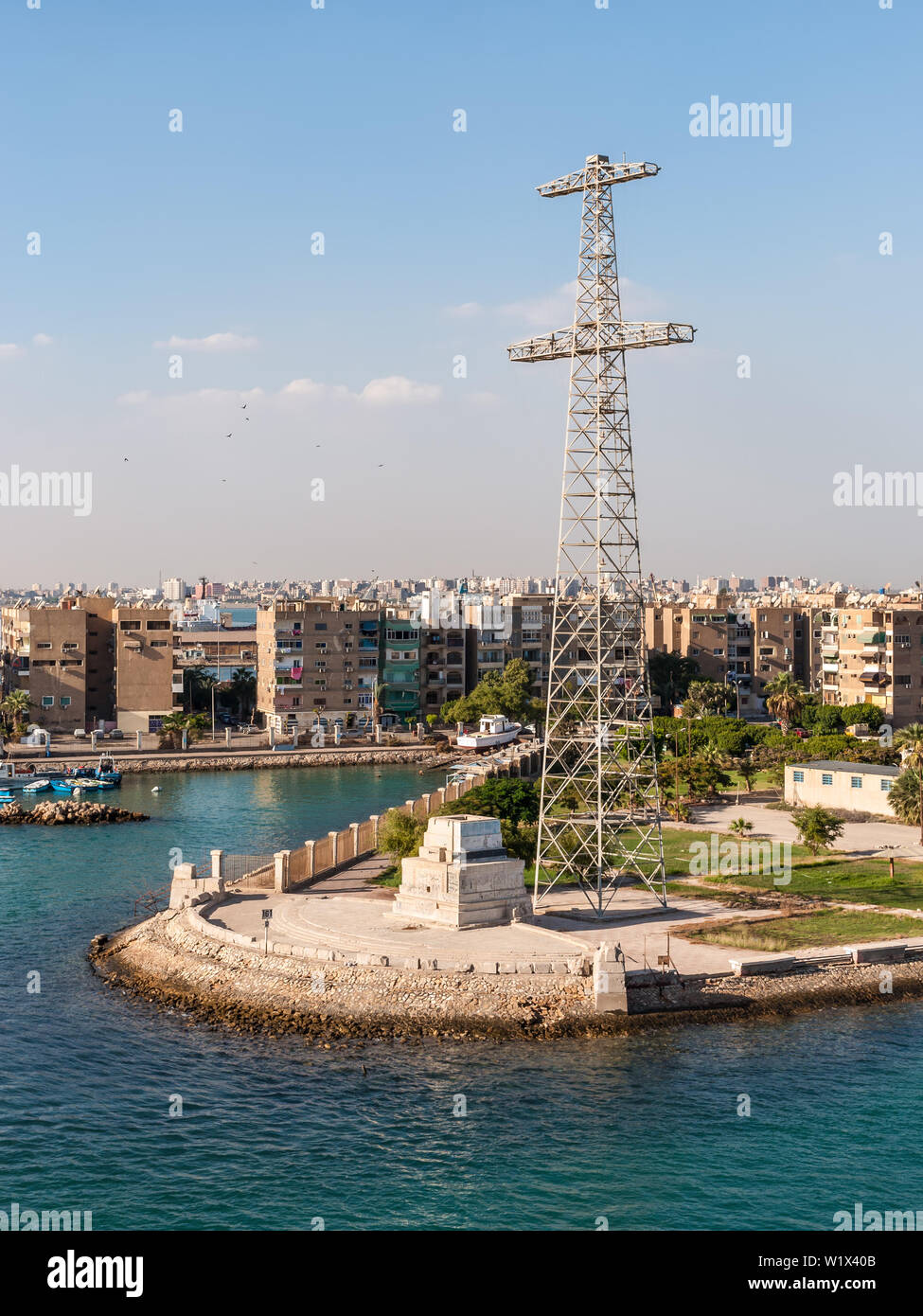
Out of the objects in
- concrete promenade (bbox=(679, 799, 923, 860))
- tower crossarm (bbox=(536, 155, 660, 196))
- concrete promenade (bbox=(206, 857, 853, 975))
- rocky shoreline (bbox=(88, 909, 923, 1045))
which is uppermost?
tower crossarm (bbox=(536, 155, 660, 196))

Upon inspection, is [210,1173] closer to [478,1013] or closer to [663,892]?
[478,1013]

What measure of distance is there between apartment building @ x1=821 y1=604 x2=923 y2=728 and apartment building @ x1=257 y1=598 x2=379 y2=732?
4092 cm

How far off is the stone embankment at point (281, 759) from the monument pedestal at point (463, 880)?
56.8 meters

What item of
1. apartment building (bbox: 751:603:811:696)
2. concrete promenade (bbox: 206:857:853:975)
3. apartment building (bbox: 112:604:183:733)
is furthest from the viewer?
apartment building (bbox: 751:603:811:696)

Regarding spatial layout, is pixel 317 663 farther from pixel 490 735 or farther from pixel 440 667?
pixel 490 735

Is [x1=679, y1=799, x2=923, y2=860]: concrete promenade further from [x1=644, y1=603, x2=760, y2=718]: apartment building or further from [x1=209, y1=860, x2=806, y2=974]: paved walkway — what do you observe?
[x1=644, y1=603, x2=760, y2=718]: apartment building

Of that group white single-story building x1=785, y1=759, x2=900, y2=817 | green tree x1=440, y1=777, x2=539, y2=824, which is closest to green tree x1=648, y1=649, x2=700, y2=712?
white single-story building x1=785, y1=759, x2=900, y2=817

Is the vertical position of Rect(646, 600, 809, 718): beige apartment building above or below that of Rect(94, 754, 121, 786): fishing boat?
above

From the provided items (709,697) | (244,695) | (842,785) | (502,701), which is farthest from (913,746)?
(244,695)

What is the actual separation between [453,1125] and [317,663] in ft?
292

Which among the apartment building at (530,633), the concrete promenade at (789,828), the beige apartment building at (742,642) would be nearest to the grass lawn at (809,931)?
the concrete promenade at (789,828)

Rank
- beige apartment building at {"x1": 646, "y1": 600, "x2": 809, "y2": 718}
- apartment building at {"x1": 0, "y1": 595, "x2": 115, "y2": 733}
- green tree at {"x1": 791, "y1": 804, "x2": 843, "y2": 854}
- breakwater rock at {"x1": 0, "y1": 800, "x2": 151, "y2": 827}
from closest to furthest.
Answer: green tree at {"x1": 791, "y1": 804, "x2": 843, "y2": 854} < breakwater rock at {"x1": 0, "y1": 800, "x2": 151, "y2": 827} < apartment building at {"x1": 0, "y1": 595, "x2": 115, "y2": 733} < beige apartment building at {"x1": 646, "y1": 600, "x2": 809, "y2": 718}

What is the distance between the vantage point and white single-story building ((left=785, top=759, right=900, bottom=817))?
68.8 meters

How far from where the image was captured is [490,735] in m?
106
